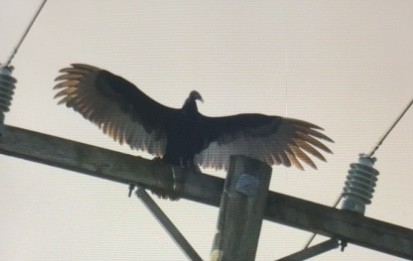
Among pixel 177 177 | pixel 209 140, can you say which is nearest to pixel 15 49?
pixel 177 177

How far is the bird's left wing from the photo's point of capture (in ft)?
18.2

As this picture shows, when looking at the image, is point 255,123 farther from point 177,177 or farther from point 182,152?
point 177,177

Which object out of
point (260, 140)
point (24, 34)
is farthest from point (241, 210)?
point (260, 140)

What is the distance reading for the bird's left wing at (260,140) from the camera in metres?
5.56

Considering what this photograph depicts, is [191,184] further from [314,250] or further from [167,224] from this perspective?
[314,250]

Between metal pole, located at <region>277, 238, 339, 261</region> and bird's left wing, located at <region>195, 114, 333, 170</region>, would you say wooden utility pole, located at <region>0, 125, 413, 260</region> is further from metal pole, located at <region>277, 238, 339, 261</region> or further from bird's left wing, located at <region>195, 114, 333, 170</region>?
bird's left wing, located at <region>195, 114, 333, 170</region>

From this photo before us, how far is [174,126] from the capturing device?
6125 mm

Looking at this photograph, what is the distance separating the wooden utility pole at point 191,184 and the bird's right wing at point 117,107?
1.64 meters

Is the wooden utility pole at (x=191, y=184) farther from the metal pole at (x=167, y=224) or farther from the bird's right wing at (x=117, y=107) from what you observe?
the bird's right wing at (x=117, y=107)

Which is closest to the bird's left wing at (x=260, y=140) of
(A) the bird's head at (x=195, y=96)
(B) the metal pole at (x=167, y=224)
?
(A) the bird's head at (x=195, y=96)

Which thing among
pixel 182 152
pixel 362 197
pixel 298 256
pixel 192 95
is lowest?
pixel 298 256

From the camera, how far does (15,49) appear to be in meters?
4.50

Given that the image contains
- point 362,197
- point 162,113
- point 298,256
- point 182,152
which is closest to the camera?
point 298,256

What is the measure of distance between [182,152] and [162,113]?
19.9 inches
